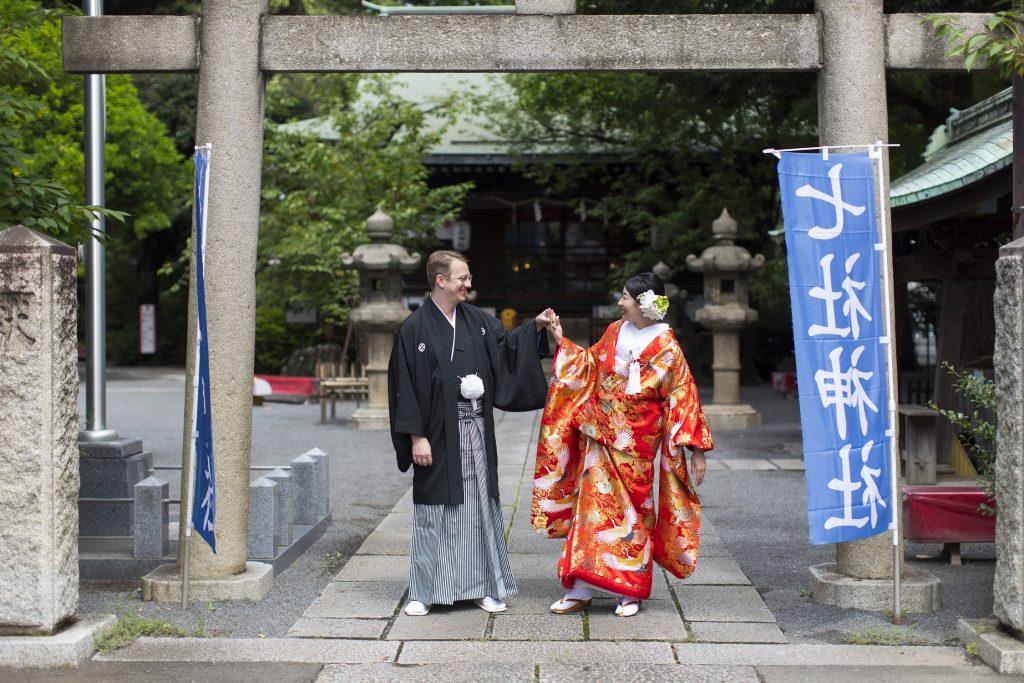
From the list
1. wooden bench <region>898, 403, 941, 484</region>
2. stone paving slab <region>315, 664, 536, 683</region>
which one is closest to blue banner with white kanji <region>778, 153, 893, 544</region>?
stone paving slab <region>315, 664, 536, 683</region>

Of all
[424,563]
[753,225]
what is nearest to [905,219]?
[424,563]

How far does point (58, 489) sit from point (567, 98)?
17.1m

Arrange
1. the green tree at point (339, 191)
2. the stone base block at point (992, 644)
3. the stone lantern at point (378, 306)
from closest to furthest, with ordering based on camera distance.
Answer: the stone base block at point (992, 644)
the stone lantern at point (378, 306)
the green tree at point (339, 191)

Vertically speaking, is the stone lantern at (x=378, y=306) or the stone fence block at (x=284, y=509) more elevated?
the stone lantern at (x=378, y=306)

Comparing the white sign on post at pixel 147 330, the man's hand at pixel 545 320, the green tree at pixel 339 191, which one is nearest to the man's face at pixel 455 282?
the man's hand at pixel 545 320

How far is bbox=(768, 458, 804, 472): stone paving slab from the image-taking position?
38.3 ft

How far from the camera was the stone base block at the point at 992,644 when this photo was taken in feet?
15.7

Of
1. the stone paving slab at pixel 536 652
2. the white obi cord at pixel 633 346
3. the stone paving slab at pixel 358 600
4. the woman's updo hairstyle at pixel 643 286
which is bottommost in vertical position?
the stone paving slab at pixel 536 652

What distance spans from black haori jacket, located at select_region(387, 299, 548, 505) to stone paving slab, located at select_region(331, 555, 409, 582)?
106 centimetres

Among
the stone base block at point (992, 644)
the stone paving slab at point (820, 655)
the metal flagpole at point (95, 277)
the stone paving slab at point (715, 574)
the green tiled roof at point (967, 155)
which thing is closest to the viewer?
the stone base block at point (992, 644)

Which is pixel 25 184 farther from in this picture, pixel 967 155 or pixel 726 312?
pixel 726 312

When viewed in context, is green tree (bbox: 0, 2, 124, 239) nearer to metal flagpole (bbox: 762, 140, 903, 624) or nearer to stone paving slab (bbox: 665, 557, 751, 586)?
metal flagpole (bbox: 762, 140, 903, 624)

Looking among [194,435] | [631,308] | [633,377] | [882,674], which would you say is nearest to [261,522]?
[194,435]

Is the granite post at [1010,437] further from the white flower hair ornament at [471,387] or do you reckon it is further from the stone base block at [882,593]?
the white flower hair ornament at [471,387]
